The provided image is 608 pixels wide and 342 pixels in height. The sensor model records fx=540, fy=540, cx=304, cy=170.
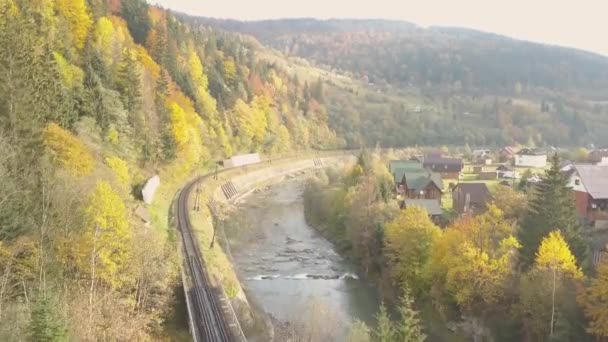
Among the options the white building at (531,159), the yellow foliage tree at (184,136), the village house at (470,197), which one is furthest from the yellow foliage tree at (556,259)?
the white building at (531,159)

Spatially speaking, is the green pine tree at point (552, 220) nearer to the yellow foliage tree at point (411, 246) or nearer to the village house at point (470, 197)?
the yellow foliage tree at point (411, 246)

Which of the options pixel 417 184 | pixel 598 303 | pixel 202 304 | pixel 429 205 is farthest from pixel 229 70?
pixel 598 303

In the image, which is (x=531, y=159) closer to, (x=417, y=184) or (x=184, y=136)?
(x=417, y=184)

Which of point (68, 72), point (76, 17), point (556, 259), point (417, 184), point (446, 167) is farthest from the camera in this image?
point (446, 167)

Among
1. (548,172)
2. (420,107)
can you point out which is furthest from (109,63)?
(420,107)

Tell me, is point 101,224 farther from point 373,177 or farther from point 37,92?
point 373,177

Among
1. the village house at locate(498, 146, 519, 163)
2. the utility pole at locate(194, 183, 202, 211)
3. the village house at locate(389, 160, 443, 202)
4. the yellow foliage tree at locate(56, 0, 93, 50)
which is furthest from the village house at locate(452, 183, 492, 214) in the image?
the village house at locate(498, 146, 519, 163)
